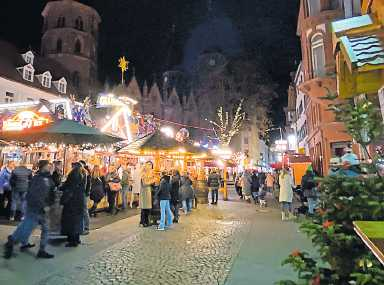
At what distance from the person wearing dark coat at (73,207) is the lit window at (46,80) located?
1228 inches

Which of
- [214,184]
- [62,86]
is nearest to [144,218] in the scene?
[214,184]

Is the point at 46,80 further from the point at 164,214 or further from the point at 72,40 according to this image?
the point at 164,214

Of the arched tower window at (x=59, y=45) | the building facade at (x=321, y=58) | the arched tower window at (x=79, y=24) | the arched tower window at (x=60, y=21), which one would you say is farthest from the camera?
the arched tower window at (x=79, y=24)

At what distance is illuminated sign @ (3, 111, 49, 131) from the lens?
11891 mm

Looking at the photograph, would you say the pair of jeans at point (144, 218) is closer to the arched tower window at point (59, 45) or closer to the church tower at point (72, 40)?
the church tower at point (72, 40)

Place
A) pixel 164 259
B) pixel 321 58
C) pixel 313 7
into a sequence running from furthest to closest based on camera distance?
pixel 313 7, pixel 321 58, pixel 164 259

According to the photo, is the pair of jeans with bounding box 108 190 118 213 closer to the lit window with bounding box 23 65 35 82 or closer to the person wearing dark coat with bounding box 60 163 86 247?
the person wearing dark coat with bounding box 60 163 86 247

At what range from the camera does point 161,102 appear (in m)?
57.6

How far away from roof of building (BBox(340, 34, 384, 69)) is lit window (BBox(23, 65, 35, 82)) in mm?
34588

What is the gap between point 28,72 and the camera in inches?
1316

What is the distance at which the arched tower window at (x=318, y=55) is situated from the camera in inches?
710

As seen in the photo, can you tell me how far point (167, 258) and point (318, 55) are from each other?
52.8 ft

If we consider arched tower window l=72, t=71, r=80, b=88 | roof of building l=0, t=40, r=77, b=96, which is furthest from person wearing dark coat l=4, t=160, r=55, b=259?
arched tower window l=72, t=71, r=80, b=88

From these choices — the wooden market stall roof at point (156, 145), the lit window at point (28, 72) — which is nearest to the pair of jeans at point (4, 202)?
the wooden market stall roof at point (156, 145)
